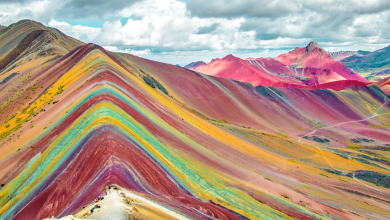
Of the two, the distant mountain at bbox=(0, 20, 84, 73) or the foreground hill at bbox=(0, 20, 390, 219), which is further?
the distant mountain at bbox=(0, 20, 84, 73)

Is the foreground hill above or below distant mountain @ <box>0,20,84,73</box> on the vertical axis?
below

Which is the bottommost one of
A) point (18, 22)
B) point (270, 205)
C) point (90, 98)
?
point (270, 205)

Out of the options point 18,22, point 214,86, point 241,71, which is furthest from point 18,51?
point 241,71

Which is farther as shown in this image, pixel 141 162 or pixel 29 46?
pixel 29 46

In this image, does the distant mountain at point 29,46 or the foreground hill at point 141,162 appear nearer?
the foreground hill at point 141,162

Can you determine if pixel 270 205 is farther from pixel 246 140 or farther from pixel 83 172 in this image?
pixel 246 140

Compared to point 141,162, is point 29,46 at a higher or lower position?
higher

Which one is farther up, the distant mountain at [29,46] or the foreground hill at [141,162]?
the distant mountain at [29,46]

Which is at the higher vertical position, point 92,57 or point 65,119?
point 92,57
